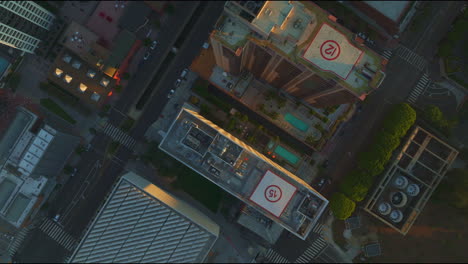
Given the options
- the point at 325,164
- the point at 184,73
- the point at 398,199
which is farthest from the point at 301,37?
the point at 398,199

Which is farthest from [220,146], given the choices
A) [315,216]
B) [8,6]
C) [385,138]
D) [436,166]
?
[436,166]

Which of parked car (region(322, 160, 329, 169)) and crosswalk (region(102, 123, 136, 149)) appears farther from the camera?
crosswalk (region(102, 123, 136, 149))

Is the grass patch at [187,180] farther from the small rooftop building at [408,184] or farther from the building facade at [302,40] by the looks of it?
the small rooftop building at [408,184]

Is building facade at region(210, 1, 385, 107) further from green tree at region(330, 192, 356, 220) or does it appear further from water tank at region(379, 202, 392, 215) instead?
water tank at region(379, 202, 392, 215)

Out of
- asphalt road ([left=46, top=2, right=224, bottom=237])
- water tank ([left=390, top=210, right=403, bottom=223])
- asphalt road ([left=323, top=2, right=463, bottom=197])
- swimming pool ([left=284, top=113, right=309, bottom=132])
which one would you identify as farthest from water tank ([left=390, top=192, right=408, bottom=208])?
asphalt road ([left=46, top=2, right=224, bottom=237])

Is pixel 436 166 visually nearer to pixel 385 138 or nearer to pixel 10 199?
pixel 385 138

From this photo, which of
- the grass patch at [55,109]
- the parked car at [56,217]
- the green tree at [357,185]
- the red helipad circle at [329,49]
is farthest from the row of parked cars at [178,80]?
the green tree at [357,185]

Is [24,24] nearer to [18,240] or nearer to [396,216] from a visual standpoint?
[18,240]
